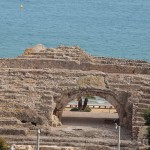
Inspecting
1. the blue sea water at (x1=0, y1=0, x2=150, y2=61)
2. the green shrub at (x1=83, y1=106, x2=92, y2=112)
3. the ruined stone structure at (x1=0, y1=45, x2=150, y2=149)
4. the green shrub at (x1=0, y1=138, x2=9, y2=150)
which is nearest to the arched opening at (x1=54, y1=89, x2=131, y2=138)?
the ruined stone structure at (x1=0, y1=45, x2=150, y2=149)

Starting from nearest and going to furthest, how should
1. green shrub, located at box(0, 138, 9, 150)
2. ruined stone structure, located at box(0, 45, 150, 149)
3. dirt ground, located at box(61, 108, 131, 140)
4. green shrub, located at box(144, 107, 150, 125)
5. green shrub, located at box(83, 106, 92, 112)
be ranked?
green shrub, located at box(0, 138, 9, 150)
green shrub, located at box(144, 107, 150, 125)
dirt ground, located at box(61, 108, 131, 140)
ruined stone structure, located at box(0, 45, 150, 149)
green shrub, located at box(83, 106, 92, 112)

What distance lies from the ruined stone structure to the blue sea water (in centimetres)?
5163

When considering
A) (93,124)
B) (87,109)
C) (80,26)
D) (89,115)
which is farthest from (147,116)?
(80,26)

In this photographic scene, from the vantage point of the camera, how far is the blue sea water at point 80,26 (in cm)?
13312

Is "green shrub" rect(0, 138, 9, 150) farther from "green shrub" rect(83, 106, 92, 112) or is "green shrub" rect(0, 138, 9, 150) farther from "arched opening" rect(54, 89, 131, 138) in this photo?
"green shrub" rect(83, 106, 92, 112)

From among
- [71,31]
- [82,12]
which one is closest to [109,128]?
[71,31]

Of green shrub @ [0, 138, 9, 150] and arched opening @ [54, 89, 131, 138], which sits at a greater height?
arched opening @ [54, 89, 131, 138]

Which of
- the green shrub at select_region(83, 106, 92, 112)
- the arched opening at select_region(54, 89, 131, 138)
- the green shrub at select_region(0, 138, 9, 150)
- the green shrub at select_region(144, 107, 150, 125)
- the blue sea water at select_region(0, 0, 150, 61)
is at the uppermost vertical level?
the blue sea water at select_region(0, 0, 150, 61)

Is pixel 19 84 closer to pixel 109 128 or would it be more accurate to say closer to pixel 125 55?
pixel 109 128

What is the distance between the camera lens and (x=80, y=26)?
155500 mm

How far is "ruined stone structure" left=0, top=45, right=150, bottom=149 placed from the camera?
64188 millimetres

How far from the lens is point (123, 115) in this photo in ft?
218

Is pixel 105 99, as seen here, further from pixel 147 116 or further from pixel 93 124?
pixel 147 116

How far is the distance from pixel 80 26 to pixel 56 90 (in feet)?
296
